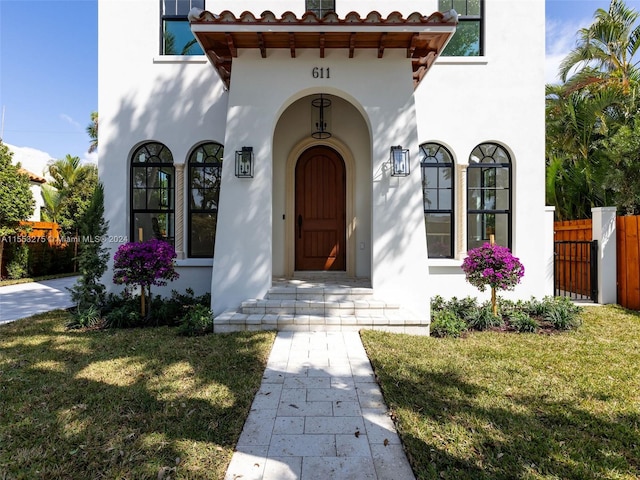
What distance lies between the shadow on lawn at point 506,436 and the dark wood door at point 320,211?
426 cm

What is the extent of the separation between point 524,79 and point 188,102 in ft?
22.1

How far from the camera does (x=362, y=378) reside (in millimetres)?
3678

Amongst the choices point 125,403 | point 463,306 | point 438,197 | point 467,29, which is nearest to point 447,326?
point 463,306

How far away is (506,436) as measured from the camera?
2.67 meters

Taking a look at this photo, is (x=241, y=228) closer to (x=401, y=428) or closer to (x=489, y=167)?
(x=401, y=428)

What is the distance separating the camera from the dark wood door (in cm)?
757

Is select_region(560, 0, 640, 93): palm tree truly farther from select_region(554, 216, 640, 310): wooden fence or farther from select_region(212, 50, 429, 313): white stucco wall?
select_region(212, 50, 429, 313): white stucco wall

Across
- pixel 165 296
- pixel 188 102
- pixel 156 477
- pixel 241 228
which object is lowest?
pixel 156 477

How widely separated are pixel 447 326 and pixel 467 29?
6.00 meters

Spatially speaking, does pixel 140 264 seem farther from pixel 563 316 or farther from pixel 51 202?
pixel 51 202

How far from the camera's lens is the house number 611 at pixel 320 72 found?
576cm

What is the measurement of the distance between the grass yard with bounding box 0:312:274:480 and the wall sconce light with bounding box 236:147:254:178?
99.9 inches

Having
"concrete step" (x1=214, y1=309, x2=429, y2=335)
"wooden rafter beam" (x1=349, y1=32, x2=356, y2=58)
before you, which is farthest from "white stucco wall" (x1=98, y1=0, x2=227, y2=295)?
"wooden rafter beam" (x1=349, y1=32, x2=356, y2=58)

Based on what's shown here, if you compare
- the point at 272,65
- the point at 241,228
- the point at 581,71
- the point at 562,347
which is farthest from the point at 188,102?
the point at 581,71
